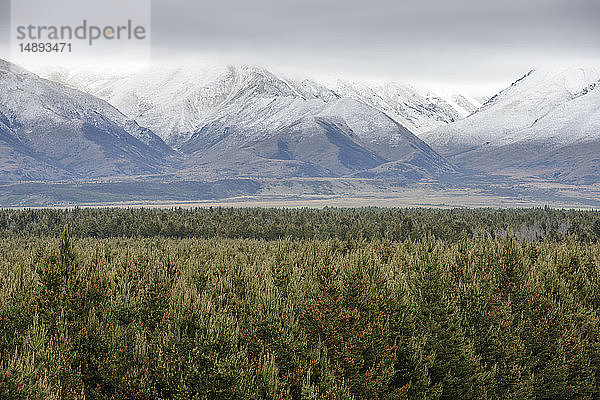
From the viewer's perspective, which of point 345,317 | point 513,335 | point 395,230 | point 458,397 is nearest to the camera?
point 345,317

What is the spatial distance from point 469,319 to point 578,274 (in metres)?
11.8

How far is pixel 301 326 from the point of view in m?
31.2

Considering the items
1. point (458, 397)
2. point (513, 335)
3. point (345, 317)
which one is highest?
point (345, 317)

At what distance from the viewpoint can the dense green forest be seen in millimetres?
24641

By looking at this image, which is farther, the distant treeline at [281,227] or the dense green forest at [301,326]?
the distant treeline at [281,227]

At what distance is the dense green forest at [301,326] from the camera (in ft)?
80.8

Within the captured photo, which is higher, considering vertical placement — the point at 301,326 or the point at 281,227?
the point at 301,326

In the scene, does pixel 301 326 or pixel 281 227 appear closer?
pixel 301 326

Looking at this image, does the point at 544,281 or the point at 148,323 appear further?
the point at 544,281

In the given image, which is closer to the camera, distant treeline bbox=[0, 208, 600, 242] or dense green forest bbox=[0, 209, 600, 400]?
dense green forest bbox=[0, 209, 600, 400]

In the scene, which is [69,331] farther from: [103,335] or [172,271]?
[172,271]

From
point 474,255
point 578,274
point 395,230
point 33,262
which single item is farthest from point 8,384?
point 395,230

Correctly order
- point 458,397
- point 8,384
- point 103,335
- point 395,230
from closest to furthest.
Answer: point 8,384, point 103,335, point 458,397, point 395,230

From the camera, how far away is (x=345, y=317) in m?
30.9
